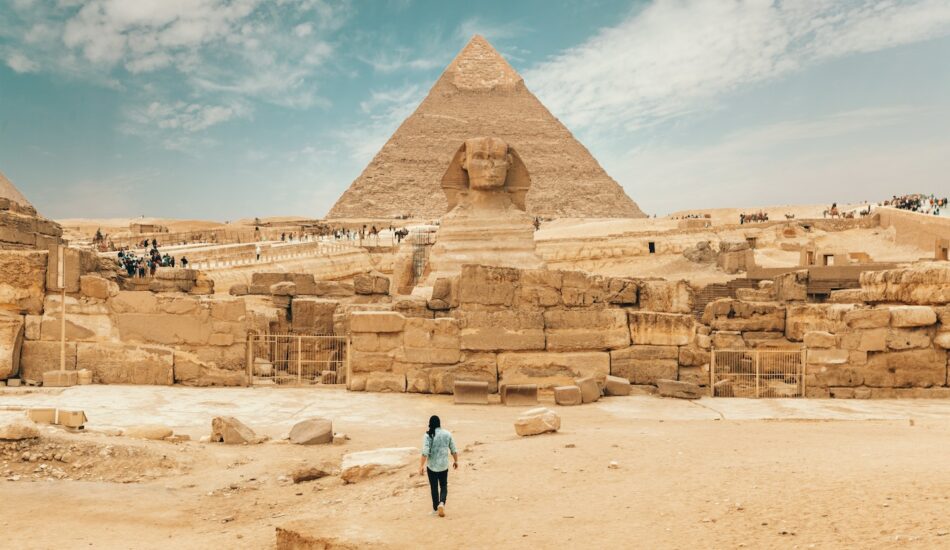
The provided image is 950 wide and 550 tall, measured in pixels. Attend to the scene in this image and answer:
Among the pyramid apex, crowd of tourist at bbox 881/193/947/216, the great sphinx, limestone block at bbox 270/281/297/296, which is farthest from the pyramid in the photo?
limestone block at bbox 270/281/297/296

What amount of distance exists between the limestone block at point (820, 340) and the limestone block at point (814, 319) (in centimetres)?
13

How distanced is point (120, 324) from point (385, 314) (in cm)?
257

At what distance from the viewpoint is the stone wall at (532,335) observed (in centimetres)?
720

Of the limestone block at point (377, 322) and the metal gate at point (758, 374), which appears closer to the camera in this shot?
the limestone block at point (377, 322)

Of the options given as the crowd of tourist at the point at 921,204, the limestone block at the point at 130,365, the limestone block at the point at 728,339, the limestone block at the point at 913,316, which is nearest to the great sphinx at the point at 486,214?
the limestone block at the point at 728,339

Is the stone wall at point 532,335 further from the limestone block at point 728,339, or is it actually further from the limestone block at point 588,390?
the limestone block at point 728,339

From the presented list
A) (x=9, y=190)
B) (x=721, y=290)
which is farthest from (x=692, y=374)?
(x=9, y=190)

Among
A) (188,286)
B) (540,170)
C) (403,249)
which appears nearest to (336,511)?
(188,286)

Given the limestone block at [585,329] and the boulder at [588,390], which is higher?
the limestone block at [585,329]

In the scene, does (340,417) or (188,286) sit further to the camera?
(188,286)

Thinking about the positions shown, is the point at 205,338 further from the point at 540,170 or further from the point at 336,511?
the point at 540,170

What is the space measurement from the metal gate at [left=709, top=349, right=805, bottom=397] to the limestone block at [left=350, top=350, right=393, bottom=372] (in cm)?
293

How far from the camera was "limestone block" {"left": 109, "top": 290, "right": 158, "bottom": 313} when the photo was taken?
25.1 ft

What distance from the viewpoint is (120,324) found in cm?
764
